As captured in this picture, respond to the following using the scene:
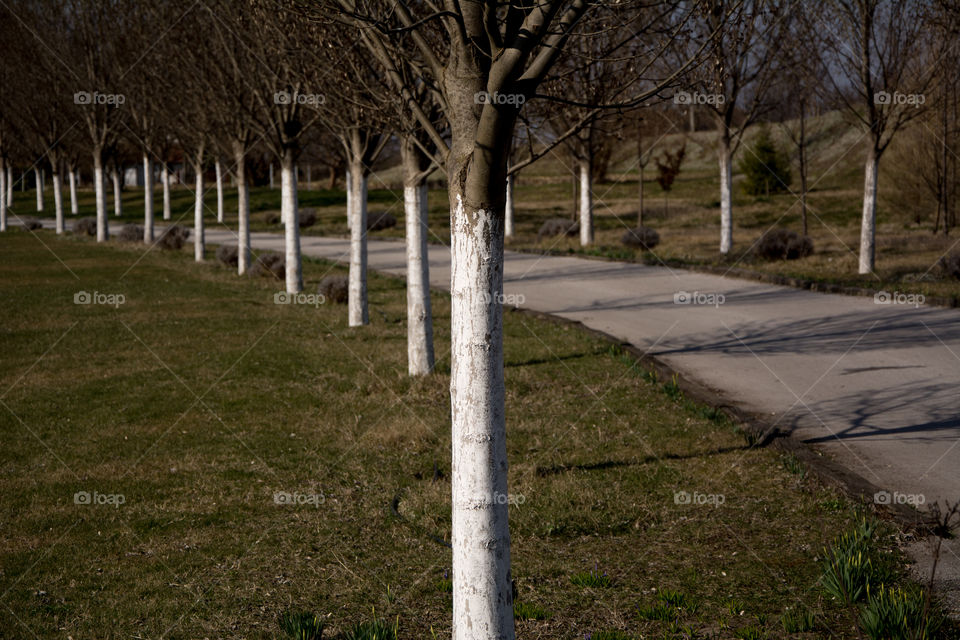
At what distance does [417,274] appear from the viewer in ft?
34.1

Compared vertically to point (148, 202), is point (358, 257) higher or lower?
lower

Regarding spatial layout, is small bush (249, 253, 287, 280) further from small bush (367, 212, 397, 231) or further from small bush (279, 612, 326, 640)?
small bush (367, 212, 397, 231)

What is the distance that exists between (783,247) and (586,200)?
7353mm

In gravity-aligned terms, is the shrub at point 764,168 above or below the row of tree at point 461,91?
above

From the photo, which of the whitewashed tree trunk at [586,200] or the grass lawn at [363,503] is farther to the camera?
the whitewashed tree trunk at [586,200]

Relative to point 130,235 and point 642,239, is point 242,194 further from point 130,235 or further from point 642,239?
point 130,235

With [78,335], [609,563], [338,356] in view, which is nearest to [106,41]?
[78,335]

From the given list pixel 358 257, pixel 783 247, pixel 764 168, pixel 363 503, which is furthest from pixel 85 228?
pixel 363 503

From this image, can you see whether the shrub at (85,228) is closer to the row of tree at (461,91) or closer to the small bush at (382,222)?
the row of tree at (461,91)

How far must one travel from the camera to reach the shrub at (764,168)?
4669 cm

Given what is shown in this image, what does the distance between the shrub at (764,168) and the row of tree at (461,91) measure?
19.6 metres

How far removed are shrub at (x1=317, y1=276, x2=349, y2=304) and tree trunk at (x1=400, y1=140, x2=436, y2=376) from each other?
6698mm

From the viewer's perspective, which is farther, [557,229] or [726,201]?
[557,229]

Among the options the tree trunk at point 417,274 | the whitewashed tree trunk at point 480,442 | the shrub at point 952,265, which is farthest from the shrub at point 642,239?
the whitewashed tree trunk at point 480,442
